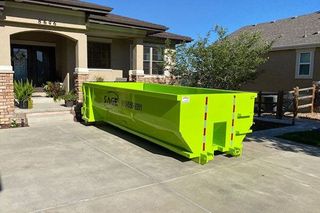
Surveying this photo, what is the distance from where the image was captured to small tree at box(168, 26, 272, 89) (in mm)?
11102

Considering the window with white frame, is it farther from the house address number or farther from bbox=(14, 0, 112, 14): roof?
the house address number

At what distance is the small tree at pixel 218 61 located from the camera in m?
11.1

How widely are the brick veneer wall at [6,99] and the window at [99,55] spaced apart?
5.58m

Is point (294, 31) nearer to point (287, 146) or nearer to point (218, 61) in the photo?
point (218, 61)

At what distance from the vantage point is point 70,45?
44.1ft

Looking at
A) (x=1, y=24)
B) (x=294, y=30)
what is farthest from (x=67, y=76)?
(x=294, y=30)

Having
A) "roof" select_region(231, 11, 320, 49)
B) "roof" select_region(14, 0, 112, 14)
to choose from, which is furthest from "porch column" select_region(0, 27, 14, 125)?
"roof" select_region(231, 11, 320, 49)

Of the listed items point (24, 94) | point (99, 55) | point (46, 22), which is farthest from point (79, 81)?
point (99, 55)

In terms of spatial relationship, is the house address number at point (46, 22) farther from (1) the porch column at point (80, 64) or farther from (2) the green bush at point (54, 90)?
(2) the green bush at point (54, 90)

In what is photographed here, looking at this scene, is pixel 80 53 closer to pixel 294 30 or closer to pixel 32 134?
pixel 32 134

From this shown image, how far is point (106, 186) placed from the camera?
4.76 m

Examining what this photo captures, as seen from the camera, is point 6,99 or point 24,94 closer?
point 6,99

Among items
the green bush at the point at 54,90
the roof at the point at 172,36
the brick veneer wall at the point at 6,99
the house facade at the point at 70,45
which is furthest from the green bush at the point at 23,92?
the roof at the point at 172,36

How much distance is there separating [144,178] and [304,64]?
565 inches
